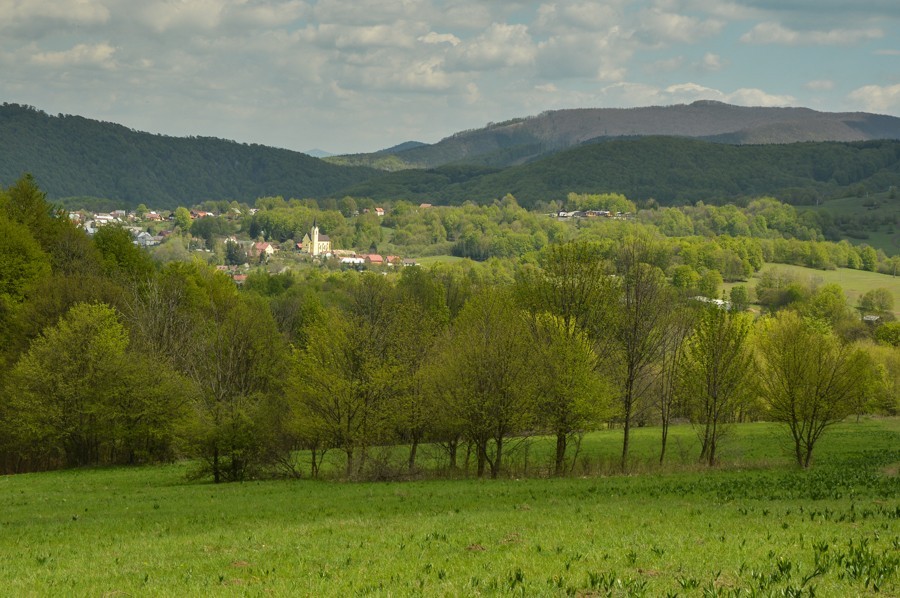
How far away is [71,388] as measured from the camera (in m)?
50.5

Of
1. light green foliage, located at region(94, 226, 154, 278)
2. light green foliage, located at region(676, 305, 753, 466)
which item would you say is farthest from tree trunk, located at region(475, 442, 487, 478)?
light green foliage, located at region(94, 226, 154, 278)

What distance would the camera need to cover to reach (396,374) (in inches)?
1710

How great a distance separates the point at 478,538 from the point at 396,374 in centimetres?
2537

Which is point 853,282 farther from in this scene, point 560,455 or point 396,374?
point 396,374

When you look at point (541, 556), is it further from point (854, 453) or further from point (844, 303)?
point (844, 303)

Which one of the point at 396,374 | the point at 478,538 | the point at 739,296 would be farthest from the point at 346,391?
the point at 739,296

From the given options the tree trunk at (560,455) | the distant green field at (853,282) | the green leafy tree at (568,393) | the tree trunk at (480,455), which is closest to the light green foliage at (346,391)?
the tree trunk at (480,455)

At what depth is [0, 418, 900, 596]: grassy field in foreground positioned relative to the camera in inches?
516

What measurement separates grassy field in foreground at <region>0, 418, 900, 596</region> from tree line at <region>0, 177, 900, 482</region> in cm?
472

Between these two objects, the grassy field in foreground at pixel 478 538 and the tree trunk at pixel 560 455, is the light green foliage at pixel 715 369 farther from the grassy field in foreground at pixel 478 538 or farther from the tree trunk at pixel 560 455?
the tree trunk at pixel 560 455

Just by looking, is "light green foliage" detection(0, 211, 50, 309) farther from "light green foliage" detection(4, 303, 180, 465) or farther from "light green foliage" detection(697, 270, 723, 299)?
"light green foliage" detection(697, 270, 723, 299)

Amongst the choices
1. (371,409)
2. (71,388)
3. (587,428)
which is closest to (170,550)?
(371,409)

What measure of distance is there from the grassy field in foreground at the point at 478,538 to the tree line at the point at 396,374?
4.72 meters

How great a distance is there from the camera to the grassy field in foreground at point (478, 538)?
1309cm
